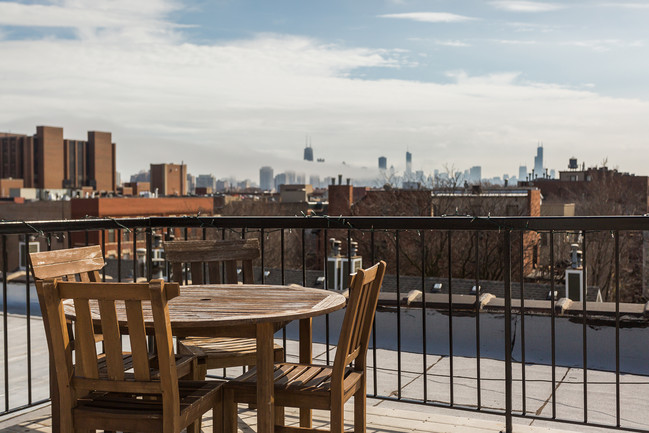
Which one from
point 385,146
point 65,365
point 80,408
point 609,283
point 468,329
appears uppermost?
point 385,146

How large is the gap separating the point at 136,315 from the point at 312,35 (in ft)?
230

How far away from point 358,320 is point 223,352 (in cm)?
88

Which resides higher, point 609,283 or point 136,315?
point 136,315

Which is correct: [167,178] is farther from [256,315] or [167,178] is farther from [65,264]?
[256,315]

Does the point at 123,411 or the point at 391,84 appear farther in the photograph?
the point at 391,84

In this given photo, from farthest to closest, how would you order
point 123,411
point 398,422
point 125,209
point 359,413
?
point 125,209, point 398,422, point 359,413, point 123,411

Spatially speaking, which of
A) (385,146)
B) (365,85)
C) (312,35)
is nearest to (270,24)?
(312,35)

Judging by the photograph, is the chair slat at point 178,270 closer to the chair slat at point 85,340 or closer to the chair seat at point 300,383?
the chair seat at point 300,383

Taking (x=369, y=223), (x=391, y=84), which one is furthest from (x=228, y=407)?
(x=391, y=84)

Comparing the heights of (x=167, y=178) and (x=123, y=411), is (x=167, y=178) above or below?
above

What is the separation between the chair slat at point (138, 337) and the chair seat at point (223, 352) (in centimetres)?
85

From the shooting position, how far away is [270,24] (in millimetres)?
66500

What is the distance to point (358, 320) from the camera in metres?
2.78

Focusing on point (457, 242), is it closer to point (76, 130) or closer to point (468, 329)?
point (468, 329)
